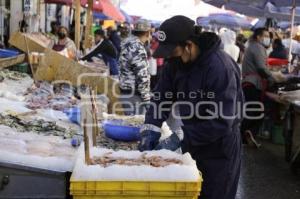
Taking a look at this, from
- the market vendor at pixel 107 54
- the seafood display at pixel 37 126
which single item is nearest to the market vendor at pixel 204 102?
the seafood display at pixel 37 126

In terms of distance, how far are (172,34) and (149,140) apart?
836mm

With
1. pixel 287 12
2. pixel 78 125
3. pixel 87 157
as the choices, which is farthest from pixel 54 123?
pixel 287 12

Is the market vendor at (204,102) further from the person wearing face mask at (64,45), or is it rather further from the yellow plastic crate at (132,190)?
the person wearing face mask at (64,45)

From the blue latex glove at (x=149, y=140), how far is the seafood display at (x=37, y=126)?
1.01 metres

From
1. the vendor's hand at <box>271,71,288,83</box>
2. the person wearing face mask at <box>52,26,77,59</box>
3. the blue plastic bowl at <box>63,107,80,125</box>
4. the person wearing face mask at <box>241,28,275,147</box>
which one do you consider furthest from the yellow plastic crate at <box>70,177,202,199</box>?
the person wearing face mask at <box>52,26,77,59</box>

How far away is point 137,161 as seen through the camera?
311 centimetres

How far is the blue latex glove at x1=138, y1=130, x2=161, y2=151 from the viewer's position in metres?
3.64

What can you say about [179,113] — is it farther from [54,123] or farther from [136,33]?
[136,33]

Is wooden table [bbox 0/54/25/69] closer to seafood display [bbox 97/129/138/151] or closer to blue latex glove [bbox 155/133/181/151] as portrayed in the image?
seafood display [bbox 97/129/138/151]

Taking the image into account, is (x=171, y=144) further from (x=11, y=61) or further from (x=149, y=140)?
(x=11, y=61)

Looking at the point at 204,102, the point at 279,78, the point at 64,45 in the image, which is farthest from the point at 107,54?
the point at 204,102

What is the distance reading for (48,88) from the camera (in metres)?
7.45

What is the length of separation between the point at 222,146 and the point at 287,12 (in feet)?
46.5

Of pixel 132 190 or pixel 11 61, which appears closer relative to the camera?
pixel 132 190
